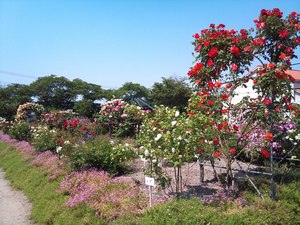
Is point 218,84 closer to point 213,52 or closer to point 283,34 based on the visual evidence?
point 213,52

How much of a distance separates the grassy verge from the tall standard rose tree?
88.6 inches

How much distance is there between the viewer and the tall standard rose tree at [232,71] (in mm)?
4406

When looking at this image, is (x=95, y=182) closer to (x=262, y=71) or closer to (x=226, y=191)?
(x=226, y=191)

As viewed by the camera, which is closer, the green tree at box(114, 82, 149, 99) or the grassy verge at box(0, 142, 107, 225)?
the grassy verge at box(0, 142, 107, 225)

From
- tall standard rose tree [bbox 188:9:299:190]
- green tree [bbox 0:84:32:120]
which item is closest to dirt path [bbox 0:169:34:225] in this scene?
tall standard rose tree [bbox 188:9:299:190]

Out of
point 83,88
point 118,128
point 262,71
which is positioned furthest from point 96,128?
point 83,88

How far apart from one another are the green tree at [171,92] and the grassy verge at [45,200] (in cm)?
2046

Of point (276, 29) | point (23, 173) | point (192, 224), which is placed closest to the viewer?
point (192, 224)

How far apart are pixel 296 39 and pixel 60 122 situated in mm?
11505

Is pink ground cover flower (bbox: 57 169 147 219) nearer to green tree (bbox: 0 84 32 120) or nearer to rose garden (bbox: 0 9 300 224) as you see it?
rose garden (bbox: 0 9 300 224)

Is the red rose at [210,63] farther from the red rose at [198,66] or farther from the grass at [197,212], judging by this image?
the grass at [197,212]

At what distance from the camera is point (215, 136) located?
4.88m

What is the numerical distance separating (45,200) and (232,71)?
4440mm

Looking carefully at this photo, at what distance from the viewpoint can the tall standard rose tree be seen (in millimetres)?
4406
